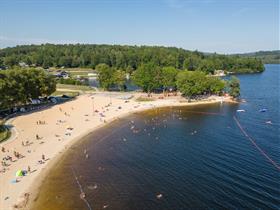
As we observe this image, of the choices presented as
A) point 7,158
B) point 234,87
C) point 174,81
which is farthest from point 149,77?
point 7,158

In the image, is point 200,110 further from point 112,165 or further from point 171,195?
point 171,195

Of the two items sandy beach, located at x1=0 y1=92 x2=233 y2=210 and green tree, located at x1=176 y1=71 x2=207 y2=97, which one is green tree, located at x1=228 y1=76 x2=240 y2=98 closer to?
sandy beach, located at x1=0 y1=92 x2=233 y2=210

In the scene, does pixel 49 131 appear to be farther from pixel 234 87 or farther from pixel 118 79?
pixel 234 87

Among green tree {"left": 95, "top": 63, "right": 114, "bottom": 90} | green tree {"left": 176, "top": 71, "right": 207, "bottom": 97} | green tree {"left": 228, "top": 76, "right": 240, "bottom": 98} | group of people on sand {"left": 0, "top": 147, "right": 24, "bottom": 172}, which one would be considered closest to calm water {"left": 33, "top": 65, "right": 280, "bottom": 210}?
group of people on sand {"left": 0, "top": 147, "right": 24, "bottom": 172}

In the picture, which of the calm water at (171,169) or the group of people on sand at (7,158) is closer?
the calm water at (171,169)

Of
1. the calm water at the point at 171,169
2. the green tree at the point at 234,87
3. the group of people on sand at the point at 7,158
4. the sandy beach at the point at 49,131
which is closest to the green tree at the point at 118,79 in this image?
the sandy beach at the point at 49,131

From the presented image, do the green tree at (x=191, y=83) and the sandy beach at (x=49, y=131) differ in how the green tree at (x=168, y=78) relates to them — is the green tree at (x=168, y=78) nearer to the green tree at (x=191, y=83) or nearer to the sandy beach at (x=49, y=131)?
the sandy beach at (x=49, y=131)
